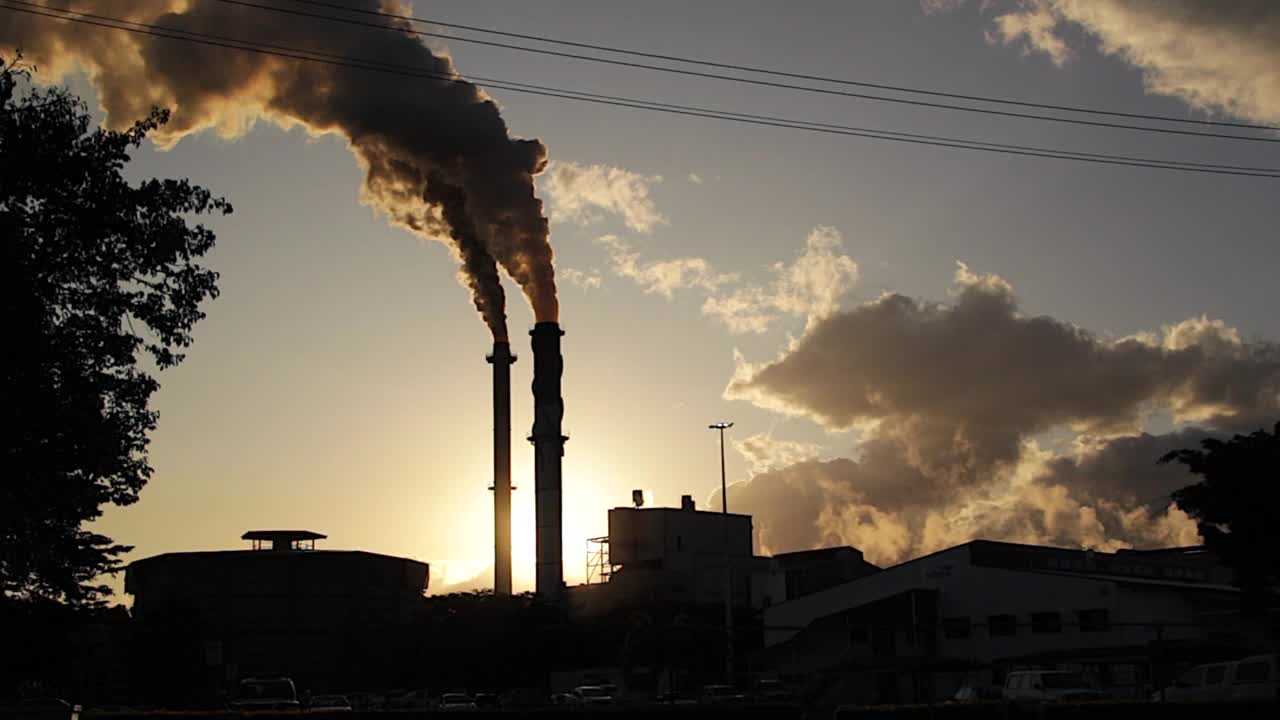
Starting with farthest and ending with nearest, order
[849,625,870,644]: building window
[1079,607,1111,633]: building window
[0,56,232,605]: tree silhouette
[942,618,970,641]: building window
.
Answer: [849,625,870,644]: building window
[942,618,970,641]: building window
[1079,607,1111,633]: building window
[0,56,232,605]: tree silhouette

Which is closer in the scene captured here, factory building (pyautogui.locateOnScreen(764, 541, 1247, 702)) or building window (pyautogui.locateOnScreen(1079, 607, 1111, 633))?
factory building (pyautogui.locateOnScreen(764, 541, 1247, 702))

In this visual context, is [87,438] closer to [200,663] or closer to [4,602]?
[4,602]

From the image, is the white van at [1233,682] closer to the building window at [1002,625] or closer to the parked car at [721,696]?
the parked car at [721,696]

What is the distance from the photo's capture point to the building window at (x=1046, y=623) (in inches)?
2557

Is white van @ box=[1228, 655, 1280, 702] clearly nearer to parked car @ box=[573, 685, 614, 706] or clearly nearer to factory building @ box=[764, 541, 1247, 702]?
factory building @ box=[764, 541, 1247, 702]

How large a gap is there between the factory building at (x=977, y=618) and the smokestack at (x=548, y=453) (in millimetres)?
25673

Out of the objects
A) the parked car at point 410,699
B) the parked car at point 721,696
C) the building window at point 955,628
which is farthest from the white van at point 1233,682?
the parked car at point 410,699

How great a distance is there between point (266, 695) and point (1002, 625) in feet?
117

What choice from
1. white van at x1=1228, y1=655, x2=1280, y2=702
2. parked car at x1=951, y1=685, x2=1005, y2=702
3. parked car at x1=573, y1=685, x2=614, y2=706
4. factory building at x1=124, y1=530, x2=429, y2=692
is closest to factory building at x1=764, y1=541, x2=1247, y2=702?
parked car at x1=951, y1=685, x2=1005, y2=702

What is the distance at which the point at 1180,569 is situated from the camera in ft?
316

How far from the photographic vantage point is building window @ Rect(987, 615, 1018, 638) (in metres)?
67.2

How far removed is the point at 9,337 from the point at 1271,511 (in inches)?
1822

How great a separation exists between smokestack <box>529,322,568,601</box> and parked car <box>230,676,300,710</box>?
50.6 metres

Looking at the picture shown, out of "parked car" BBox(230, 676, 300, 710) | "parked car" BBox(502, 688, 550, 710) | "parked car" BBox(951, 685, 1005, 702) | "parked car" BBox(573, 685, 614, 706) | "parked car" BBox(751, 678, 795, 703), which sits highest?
"parked car" BBox(230, 676, 300, 710)
